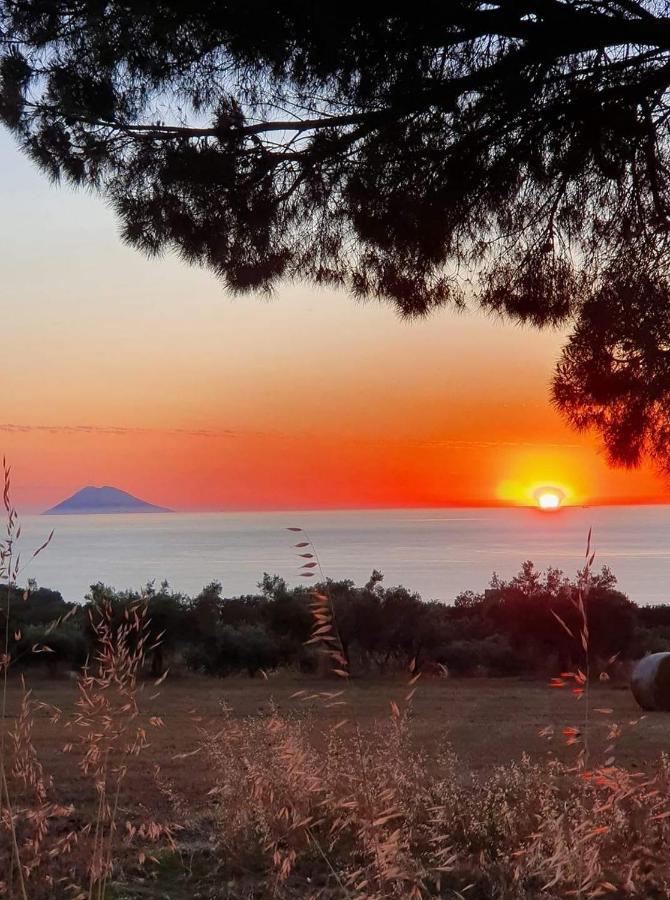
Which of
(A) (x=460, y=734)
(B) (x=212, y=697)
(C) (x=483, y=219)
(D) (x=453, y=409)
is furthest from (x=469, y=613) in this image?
(C) (x=483, y=219)

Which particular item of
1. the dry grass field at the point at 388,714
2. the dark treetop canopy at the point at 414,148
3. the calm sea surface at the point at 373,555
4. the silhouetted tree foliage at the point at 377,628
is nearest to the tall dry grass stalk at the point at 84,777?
the dry grass field at the point at 388,714

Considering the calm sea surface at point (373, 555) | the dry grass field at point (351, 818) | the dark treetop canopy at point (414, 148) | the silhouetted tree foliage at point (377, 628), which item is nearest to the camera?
the dry grass field at point (351, 818)

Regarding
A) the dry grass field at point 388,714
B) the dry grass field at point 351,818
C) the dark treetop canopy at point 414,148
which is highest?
the dark treetop canopy at point 414,148

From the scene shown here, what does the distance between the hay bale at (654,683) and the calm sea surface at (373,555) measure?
8303mm

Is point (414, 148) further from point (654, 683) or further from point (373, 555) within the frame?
point (373, 555)

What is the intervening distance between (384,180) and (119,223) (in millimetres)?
1538

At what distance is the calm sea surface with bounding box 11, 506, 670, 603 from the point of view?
3066 centimetres

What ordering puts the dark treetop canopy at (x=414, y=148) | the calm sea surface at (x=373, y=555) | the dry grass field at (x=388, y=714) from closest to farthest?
the dark treetop canopy at (x=414, y=148) → the dry grass field at (x=388, y=714) → the calm sea surface at (x=373, y=555)

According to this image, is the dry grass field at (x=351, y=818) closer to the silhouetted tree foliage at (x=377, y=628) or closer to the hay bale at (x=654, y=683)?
the hay bale at (x=654, y=683)

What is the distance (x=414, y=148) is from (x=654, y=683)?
7.35m

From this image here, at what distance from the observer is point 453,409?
11969mm

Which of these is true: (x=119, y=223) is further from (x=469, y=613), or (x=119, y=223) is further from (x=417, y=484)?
(x=417, y=484)

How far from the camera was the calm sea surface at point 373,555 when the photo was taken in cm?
3066

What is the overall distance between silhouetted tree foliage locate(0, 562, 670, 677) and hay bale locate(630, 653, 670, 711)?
4.68ft
